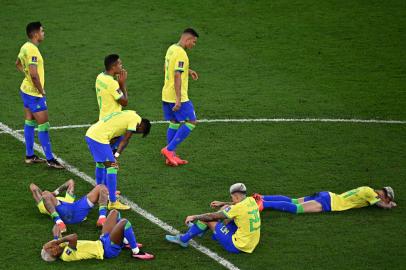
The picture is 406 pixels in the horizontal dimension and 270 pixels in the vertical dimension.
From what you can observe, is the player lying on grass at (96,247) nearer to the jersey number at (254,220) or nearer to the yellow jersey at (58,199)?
the yellow jersey at (58,199)

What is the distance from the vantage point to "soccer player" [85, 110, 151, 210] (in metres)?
14.1

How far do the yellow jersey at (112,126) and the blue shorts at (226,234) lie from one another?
2320 millimetres

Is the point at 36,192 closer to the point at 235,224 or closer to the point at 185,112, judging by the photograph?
the point at 235,224

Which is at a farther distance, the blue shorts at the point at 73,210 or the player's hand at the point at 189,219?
the blue shorts at the point at 73,210

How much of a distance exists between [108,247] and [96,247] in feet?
0.59

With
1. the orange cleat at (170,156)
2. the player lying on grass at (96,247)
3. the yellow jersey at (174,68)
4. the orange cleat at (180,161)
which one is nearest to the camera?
the player lying on grass at (96,247)

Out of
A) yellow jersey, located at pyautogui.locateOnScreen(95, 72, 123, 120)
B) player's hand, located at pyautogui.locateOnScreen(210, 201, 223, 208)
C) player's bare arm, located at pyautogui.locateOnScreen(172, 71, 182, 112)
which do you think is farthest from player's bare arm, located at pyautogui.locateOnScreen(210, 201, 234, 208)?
player's bare arm, located at pyautogui.locateOnScreen(172, 71, 182, 112)

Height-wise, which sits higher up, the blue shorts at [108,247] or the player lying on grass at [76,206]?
the player lying on grass at [76,206]

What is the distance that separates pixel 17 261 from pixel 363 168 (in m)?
6.87

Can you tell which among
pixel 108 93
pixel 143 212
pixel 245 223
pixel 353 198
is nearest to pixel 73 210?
pixel 143 212

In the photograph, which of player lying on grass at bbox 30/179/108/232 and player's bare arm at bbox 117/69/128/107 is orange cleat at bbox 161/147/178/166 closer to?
player's bare arm at bbox 117/69/128/107

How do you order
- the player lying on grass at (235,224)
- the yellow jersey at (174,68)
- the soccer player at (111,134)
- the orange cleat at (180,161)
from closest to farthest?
the player lying on grass at (235,224), the soccer player at (111,134), the yellow jersey at (174,68), the orange cleat at (180,161)

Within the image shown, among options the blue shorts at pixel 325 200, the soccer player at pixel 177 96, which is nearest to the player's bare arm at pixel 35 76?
the soccer player at pixel 177 96

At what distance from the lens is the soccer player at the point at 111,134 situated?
46.4ft
